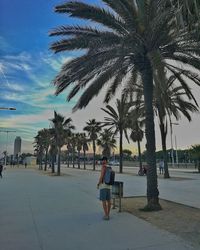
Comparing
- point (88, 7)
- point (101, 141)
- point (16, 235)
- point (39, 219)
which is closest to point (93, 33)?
point (88, 7)

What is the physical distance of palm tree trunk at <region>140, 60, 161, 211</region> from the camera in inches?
416

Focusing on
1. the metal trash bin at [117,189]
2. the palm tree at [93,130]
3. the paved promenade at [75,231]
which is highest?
the palm tree at [93,130]

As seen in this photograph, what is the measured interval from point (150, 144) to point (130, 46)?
3.32 metres

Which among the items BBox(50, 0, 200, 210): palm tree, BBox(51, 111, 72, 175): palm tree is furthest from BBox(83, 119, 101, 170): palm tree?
BBox(50, 0, 200, 210): palm tree

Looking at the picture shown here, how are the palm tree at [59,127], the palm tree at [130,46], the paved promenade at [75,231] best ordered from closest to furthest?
the paved promenade at [75,231] < the palm tree at [130,46] < the palm tree at [59,127]

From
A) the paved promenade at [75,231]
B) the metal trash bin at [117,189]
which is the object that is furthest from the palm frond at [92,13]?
the paved promenade at [75,231]

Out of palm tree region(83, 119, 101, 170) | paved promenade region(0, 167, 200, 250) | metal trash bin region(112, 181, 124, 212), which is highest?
palm tree region(83, 119, 101, 170)

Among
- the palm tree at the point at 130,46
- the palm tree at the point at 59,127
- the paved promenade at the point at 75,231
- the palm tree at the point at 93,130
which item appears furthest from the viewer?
the palm tree at the point at 93,130

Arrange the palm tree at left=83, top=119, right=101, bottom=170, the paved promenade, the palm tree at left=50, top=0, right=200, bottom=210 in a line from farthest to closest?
the palm tree at left=83, top=119, right=101, bottom=170 < the palm tree at left=50, top=0, right=200, bottom=210 < the paved promenade

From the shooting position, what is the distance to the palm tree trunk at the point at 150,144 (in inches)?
416

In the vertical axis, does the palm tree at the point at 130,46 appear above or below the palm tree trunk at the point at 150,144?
above

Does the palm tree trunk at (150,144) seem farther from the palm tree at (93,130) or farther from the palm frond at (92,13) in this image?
the palm tree at (93,130)

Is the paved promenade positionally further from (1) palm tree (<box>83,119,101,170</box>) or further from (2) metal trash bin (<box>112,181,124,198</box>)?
(1) palm tree (<box>83,119,101,170</box>)

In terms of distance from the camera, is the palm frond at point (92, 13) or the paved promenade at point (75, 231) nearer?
the paved promenade at point (75, 231)
